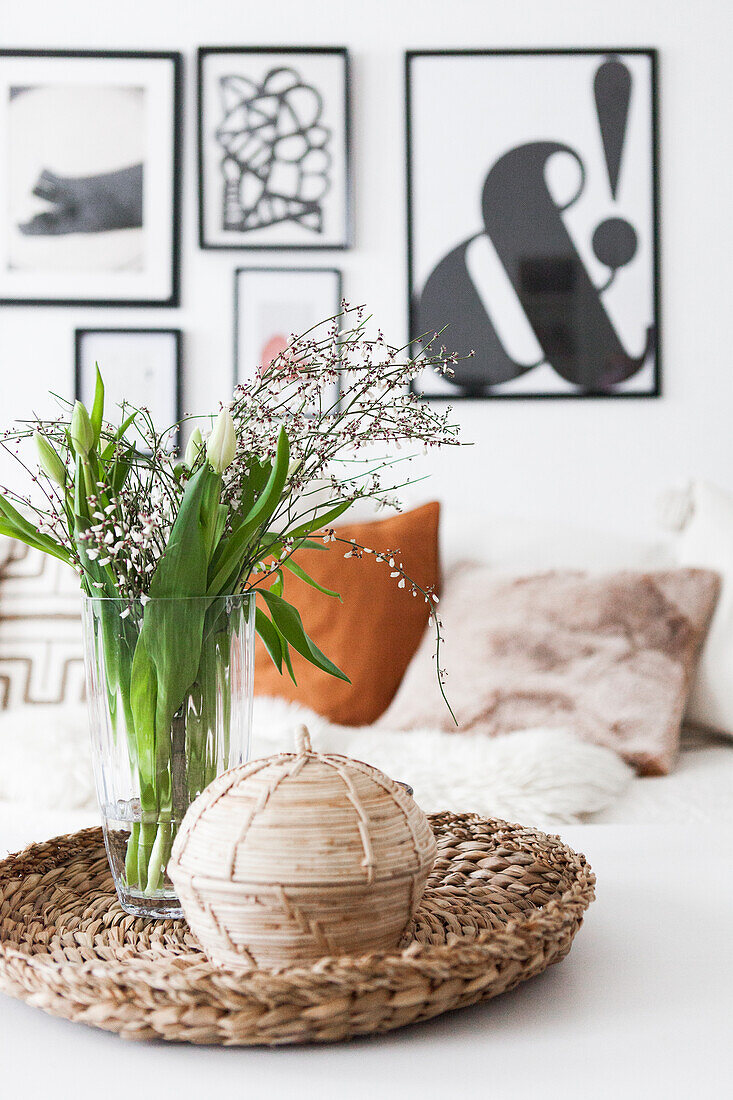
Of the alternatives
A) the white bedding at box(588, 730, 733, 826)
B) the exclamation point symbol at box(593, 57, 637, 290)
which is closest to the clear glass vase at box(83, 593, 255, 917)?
the white bedding at box(588, 730, 733, 826)

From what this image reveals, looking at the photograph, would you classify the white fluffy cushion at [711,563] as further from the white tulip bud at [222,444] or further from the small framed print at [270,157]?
the white tulip bud at [222,444]

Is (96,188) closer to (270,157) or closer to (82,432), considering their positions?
(270,157)

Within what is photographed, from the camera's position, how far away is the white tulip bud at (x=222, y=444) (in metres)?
0.62

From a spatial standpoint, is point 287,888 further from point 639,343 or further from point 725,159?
point 725,159

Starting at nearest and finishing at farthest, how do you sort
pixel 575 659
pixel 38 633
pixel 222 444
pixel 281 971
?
pixel 281 971 → pixel 222 444 → pixel 575 659 → pixel 38 633

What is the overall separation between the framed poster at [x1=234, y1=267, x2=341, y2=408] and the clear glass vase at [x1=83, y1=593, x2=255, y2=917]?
1641 millimetres

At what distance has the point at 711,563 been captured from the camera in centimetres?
174

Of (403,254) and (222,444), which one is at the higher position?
(403,254)

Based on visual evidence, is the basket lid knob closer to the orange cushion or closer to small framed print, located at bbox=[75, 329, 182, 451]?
the orange cushion

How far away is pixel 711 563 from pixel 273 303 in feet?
3.71

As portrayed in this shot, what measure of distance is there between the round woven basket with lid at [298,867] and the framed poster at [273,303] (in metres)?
1.76

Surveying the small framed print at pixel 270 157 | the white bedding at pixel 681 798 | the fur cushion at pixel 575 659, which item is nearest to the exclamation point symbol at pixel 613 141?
the small framed print at pixel 270 157

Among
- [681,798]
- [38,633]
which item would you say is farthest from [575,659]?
[38,633]

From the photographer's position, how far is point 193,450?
69cm
